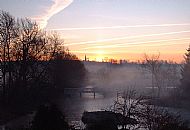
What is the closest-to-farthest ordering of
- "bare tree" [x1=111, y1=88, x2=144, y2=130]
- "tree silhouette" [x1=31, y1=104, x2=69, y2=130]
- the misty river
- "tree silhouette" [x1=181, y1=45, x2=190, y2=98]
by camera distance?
"tree silhouette" [x1=31, y1=104, x2=69, y2=130]
"bare tree" [x1=111, y1=88, x2=144, y2=130]
the misty river
"tree silhouette" [x1=181, y1=45, x2=190, y2=98]

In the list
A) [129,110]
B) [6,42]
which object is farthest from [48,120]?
[6,42]

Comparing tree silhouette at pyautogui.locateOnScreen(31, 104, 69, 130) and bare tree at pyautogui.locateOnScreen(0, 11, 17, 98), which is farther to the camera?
bare tree at pyautogui.locateOnScreen(0, 11, 17, 98)

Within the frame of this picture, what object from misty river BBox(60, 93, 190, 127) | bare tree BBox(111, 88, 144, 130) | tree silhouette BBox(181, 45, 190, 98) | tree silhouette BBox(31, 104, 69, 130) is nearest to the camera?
tree silhouette BBox(31, 104, 69, 130)

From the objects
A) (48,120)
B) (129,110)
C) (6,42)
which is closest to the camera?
(48,120)

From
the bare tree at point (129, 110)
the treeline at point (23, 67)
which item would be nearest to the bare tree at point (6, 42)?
the treeline at point (23, 67)

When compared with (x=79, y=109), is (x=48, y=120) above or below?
above

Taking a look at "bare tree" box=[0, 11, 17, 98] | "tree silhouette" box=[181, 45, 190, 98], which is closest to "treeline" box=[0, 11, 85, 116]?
"bare tree" box=[0, 11, 17, 98]

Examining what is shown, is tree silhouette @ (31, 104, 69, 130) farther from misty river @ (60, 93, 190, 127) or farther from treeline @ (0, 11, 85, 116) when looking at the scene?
treeline @ (0, 11, 85, 116)

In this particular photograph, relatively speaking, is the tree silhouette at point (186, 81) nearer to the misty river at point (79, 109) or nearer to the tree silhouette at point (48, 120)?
the misty river at point (79, 109)

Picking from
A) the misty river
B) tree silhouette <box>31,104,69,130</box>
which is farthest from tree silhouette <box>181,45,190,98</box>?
tree silhouette <box>31,104,69,130</box>

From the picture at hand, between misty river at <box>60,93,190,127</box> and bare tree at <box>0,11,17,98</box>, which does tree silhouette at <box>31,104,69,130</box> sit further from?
bare tree at <box>0,11,17,98</box>

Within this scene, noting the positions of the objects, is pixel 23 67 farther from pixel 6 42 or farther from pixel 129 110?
pixel 129 110

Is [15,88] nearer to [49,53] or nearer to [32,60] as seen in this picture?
[32,60]

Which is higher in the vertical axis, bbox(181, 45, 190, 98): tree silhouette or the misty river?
bbox(181, 45, 190, 98): tree silhouette
